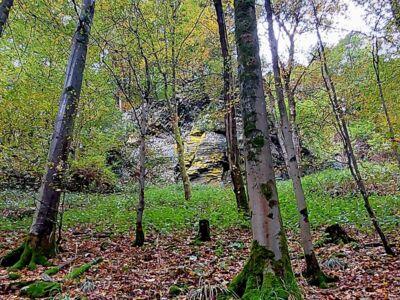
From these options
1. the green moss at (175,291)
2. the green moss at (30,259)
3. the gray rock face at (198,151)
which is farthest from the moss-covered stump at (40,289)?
the gray rock face at (198,151)

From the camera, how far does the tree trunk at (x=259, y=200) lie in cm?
359

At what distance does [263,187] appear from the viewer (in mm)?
3785

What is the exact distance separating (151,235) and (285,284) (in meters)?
5.24

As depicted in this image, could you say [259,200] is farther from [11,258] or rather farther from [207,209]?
[207,209]

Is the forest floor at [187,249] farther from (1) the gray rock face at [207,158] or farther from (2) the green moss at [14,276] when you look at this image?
(1) the gray rock face at [207,158]

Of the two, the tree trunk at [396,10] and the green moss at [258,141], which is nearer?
the green moss at [258,141]

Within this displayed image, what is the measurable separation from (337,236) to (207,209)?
17.8 feet

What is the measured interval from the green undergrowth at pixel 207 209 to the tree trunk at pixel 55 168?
8.58 ft

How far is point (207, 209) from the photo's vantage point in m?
11.6

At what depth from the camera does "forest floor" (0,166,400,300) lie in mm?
4562

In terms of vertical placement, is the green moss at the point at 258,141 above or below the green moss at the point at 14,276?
above

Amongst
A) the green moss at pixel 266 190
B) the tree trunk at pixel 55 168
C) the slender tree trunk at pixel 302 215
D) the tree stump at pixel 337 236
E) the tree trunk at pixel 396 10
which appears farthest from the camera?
the tree stump at pixel 337 236

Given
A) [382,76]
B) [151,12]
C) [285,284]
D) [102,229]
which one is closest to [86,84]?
[151,12]

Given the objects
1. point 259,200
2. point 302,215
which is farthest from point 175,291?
point 302,215
